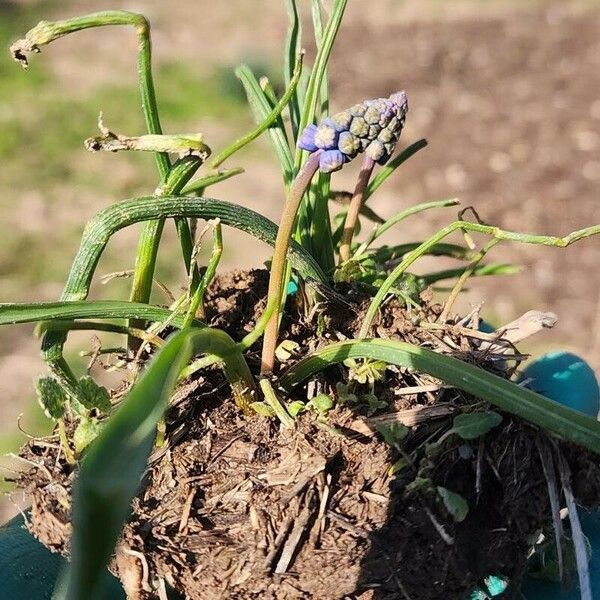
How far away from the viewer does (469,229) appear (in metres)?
1.09

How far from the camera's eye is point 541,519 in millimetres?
1029

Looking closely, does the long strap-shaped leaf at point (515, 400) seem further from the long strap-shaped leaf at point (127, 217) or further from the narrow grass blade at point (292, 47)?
the narrow grass blade at point (292, 47)

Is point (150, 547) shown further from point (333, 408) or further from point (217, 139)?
point (217, 139)

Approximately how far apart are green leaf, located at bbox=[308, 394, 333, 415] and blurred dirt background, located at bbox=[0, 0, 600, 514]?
6.56 feet

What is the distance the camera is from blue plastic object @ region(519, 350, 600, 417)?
61.2 inches

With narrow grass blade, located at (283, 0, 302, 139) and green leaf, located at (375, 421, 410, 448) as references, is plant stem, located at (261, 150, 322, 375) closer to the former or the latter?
green leaf, located at (375, 421, 410, 448)

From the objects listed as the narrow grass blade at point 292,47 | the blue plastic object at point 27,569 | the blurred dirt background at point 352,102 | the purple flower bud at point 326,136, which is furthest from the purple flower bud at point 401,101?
the blurred dirt background at point 352,102

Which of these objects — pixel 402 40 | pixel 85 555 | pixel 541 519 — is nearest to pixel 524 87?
pixel 402 40

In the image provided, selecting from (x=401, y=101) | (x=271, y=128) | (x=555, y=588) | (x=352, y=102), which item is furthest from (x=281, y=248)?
(x=352, y=102)

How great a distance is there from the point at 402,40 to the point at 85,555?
555cm

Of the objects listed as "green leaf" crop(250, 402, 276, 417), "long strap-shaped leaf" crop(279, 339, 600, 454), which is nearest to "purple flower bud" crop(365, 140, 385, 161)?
"long strap-shaped leaf" crop(279, 339, 600, 454)

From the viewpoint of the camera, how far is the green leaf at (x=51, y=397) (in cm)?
98

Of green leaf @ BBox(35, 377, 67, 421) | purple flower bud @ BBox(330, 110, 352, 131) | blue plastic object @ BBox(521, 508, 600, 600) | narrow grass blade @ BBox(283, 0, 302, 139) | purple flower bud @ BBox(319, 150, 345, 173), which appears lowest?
blue plastic object @ BBox(521, 508, 600, 600)

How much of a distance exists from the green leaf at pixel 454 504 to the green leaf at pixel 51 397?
48 cm
